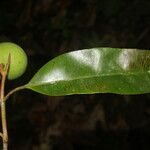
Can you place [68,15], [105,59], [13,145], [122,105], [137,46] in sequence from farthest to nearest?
[68,15]
[137,46]
[122,105]
[13,145]
[105,59]

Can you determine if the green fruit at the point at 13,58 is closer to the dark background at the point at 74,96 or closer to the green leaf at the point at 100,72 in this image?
the green leaf at the point at 100,72

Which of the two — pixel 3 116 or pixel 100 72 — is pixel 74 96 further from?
pixel 3 116

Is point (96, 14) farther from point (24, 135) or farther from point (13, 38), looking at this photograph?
point (24, 135)

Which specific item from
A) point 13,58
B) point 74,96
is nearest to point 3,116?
point 13,58

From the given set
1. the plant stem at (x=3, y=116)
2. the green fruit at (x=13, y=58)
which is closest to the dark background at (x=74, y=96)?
the green fruit at (x=13, y=58)

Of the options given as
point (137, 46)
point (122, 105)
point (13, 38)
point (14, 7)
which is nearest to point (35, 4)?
point (14, 7)

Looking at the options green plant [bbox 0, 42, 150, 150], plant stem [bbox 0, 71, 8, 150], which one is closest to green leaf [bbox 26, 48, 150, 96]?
green plant [bbox 0, 42, 150, 150]
